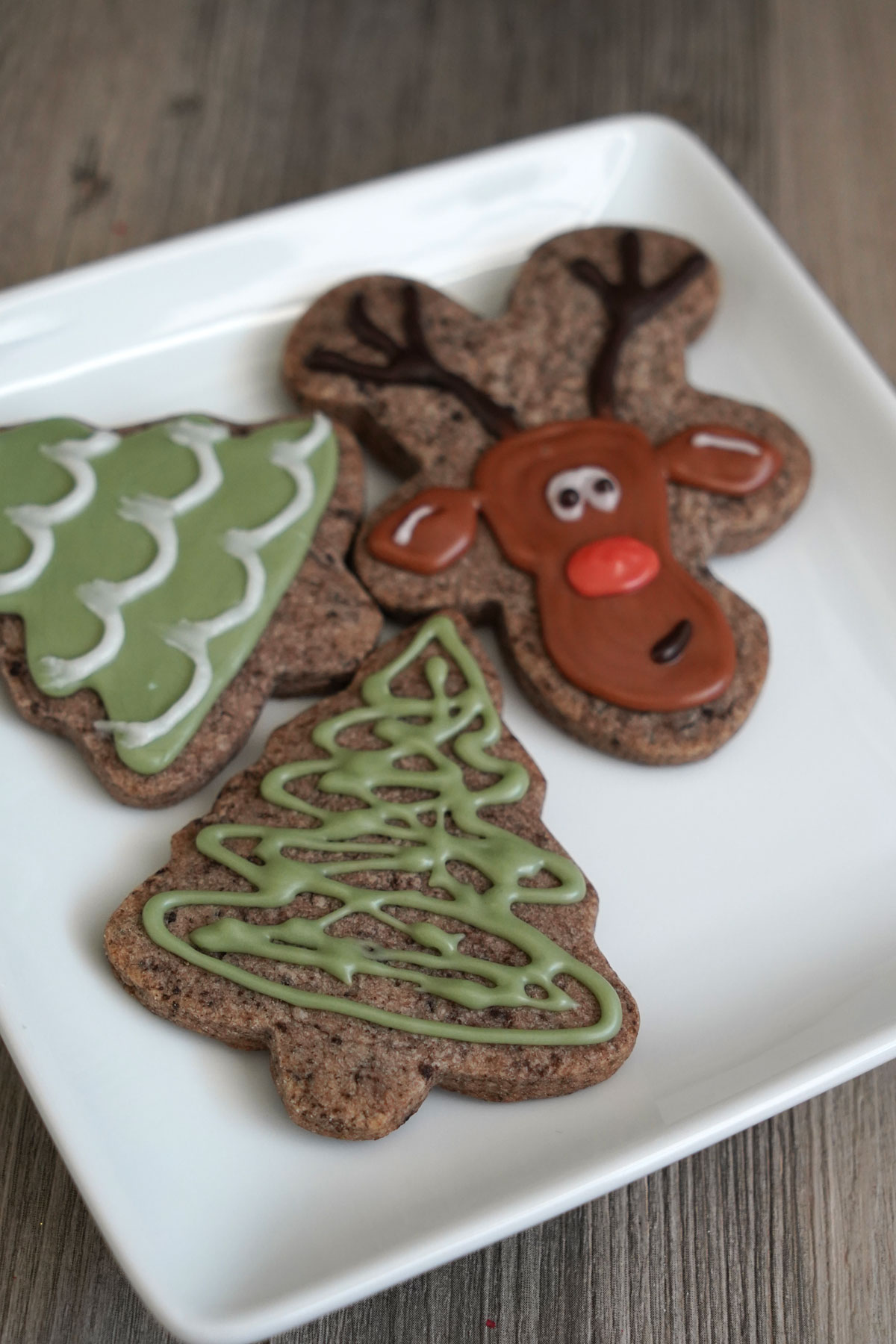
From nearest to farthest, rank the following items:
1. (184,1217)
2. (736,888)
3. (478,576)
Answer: (184,1217) < (736,888) < (478,576)

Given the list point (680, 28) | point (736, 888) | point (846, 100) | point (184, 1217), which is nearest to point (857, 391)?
point (736, 888)

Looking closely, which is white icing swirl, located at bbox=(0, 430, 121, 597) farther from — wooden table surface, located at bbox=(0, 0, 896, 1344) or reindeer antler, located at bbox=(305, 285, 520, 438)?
wooden table surface, located at bbox=(0, 0, 896, 1344)

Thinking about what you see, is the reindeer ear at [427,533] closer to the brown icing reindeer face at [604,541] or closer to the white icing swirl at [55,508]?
the brown icing reindeer face at [604,541]

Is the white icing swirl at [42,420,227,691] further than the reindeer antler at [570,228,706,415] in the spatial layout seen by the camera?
No

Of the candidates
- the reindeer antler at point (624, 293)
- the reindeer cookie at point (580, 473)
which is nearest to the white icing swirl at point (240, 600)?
the reindeer cookie at point (580, 473)

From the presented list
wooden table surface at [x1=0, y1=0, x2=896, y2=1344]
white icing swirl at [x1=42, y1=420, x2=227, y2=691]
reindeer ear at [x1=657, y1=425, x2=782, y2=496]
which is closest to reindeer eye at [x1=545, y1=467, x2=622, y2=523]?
reindeer ear at [x1=657, y1=425, x2=782, y2=496]

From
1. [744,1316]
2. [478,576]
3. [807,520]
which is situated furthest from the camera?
[807,520]

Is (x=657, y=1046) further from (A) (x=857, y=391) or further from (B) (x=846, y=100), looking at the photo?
(B) (x=846, y=100)
